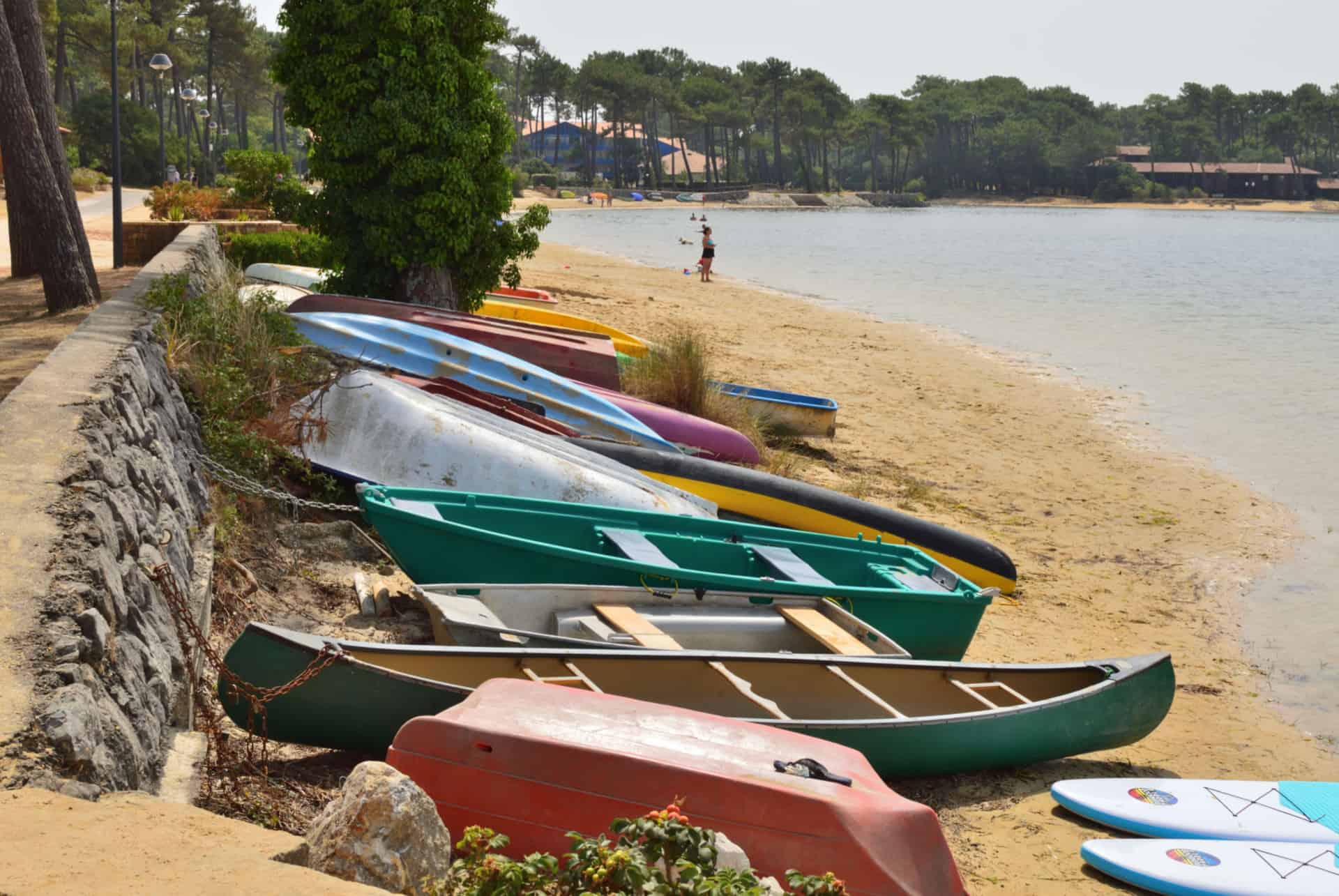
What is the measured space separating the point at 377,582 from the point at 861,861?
4.18 m

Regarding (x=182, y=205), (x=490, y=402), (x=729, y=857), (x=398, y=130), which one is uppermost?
(x=398, y=130)

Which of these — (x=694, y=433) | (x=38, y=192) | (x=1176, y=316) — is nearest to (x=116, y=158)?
(x=38, y=192)

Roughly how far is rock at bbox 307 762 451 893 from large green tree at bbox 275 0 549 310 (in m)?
9.66

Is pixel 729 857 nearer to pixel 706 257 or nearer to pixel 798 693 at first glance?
pixel 798 693

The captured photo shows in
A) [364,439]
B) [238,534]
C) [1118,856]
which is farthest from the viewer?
[364,439]

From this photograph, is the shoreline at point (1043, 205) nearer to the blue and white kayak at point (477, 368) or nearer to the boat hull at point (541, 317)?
the boat hull at point (541, 317)

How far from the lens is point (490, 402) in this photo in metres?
10.1

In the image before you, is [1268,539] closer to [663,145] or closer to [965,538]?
[965,538]

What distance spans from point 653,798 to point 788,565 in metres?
3.74

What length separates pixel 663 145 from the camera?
469 ft

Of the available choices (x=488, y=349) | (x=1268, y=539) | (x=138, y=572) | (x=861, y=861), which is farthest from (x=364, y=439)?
(x=1268, y=539)

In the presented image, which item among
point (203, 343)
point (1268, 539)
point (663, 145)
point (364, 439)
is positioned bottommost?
point (1268, 539)

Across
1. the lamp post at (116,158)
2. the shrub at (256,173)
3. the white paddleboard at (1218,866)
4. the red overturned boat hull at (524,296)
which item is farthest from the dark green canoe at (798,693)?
the shrub at (256,173)

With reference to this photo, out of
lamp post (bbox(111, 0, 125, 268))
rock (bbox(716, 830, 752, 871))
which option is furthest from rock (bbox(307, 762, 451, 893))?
lamp post (bbox(111, 0, 125, 268))
